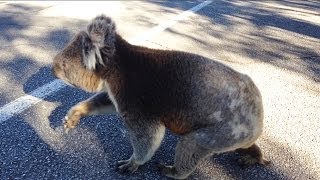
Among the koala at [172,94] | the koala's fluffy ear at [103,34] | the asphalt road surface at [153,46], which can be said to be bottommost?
the asphalt road surface at [153,46]

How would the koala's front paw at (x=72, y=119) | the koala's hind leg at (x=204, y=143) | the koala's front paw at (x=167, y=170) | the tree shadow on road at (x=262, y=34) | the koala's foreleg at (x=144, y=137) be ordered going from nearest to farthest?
the koala's hind leg at (x=204, y=143), the koala's foreleg at (x=144, y=137), the koala's front paw at (x=167, y=170), the koala's front paw at (x=72, y=119), the tree shadow on road at (x=262, y=34)

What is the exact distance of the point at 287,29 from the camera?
8.94m

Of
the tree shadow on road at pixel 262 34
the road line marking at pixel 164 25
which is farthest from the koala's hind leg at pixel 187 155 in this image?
the road line marking at pixel 164 25

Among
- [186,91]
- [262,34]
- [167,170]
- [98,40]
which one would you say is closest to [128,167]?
[167,170]

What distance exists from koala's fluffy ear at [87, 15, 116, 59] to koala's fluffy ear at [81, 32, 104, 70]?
0.10 ft

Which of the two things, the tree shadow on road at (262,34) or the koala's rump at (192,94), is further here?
the tree shadow on road at (262,34)

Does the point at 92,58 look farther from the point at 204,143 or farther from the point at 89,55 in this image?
Result: the point at 204,143

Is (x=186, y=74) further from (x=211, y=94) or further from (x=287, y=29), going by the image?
(x=287, y=29)

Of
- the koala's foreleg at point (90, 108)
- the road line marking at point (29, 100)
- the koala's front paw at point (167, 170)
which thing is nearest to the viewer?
the koala's front paw at point (167, 170)

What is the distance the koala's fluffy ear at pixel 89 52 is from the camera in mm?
3141

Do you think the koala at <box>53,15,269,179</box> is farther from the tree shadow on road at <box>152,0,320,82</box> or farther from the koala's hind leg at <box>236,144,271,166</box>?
the tree shadow on road at <box>152,0,320,82</box>

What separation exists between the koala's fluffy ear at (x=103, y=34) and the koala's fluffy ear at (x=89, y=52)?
0.03 meters

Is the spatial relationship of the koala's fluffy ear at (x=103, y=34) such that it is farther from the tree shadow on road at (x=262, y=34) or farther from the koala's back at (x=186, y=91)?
the tree shadow on road at (x=262, y=34)

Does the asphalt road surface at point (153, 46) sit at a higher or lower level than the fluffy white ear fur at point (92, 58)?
lower
